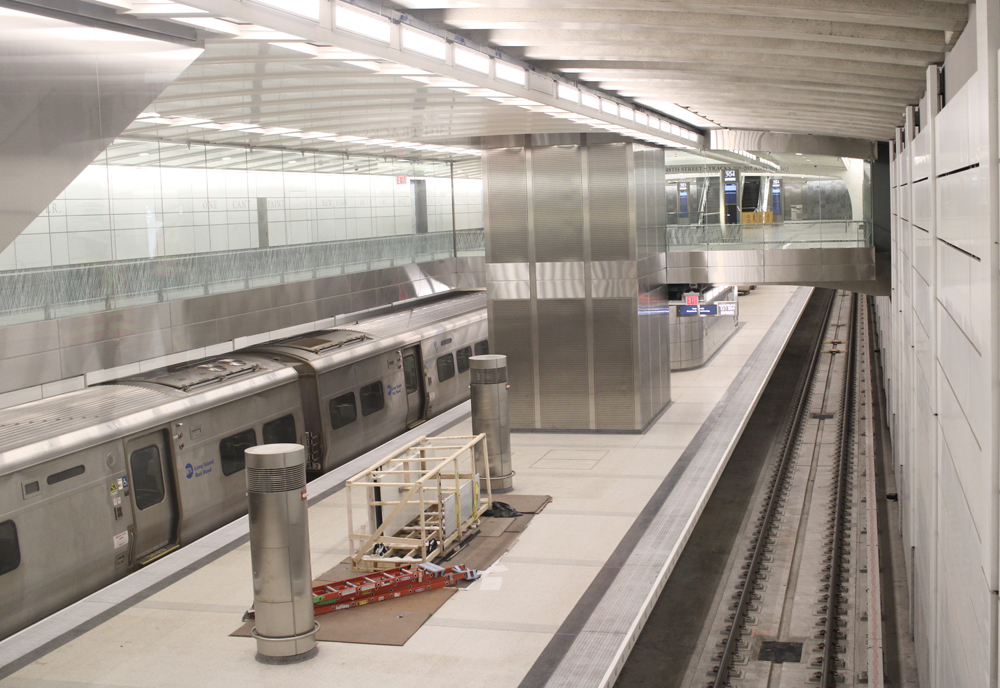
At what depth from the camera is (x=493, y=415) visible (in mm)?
13742

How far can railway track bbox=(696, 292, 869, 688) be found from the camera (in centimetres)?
1037

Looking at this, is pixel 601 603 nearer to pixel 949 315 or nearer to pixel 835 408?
pixel 949 315

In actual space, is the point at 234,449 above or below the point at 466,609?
above

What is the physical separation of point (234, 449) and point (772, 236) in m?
12.0

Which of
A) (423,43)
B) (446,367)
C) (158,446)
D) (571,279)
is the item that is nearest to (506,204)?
(571,279)

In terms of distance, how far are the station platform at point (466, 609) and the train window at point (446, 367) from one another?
13.0 ft

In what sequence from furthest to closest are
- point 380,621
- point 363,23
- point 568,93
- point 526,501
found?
point 526,501 → point 568,93 → point 380,621 → point 363,23

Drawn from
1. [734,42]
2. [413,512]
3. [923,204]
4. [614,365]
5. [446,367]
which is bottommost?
[413,512]

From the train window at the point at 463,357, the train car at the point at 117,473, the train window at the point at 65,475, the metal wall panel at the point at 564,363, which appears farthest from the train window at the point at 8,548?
the train window at the point at 463,357

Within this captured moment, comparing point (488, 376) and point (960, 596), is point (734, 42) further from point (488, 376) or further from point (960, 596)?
point (488, 376)

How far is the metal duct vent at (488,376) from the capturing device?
45.7 ft

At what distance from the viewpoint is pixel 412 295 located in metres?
21.2

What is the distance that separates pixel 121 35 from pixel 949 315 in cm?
476

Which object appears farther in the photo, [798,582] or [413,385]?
[413,385]
